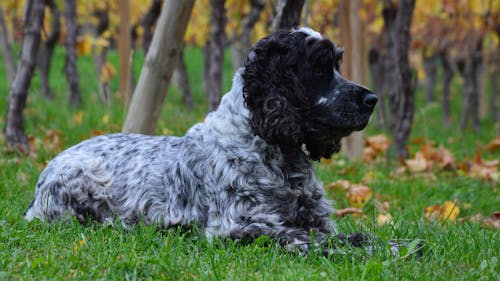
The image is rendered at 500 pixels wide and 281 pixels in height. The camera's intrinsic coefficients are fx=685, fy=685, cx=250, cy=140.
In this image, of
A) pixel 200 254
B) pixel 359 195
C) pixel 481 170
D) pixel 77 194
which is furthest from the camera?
pixel 481 170

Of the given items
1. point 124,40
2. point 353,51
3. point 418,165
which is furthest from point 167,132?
point 418,165

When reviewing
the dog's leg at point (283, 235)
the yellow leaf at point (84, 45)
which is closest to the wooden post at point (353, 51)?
the yellow leaf at point (84, 45)

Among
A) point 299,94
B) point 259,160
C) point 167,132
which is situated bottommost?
point 167,132

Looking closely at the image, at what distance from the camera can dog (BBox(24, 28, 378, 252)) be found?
4.35 metres

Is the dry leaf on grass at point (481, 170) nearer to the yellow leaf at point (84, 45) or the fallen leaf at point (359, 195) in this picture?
the fallen leaf at point (359, 195)

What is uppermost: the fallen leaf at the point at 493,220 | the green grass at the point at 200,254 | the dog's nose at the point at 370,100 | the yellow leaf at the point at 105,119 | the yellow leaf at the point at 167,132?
the dog's nose at the point at 370,100

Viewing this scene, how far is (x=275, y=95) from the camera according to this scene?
434 centimetres

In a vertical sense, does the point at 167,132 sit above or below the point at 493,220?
above

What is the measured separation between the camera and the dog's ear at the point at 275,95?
14.1ft

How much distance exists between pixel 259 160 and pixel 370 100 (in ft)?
2.66

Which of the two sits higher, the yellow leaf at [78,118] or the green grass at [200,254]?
the green grass at [200,254]

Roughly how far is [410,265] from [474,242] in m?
0.82

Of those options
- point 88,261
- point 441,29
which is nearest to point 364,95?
point 88,261

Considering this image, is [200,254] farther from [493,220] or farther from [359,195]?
[493,220]
